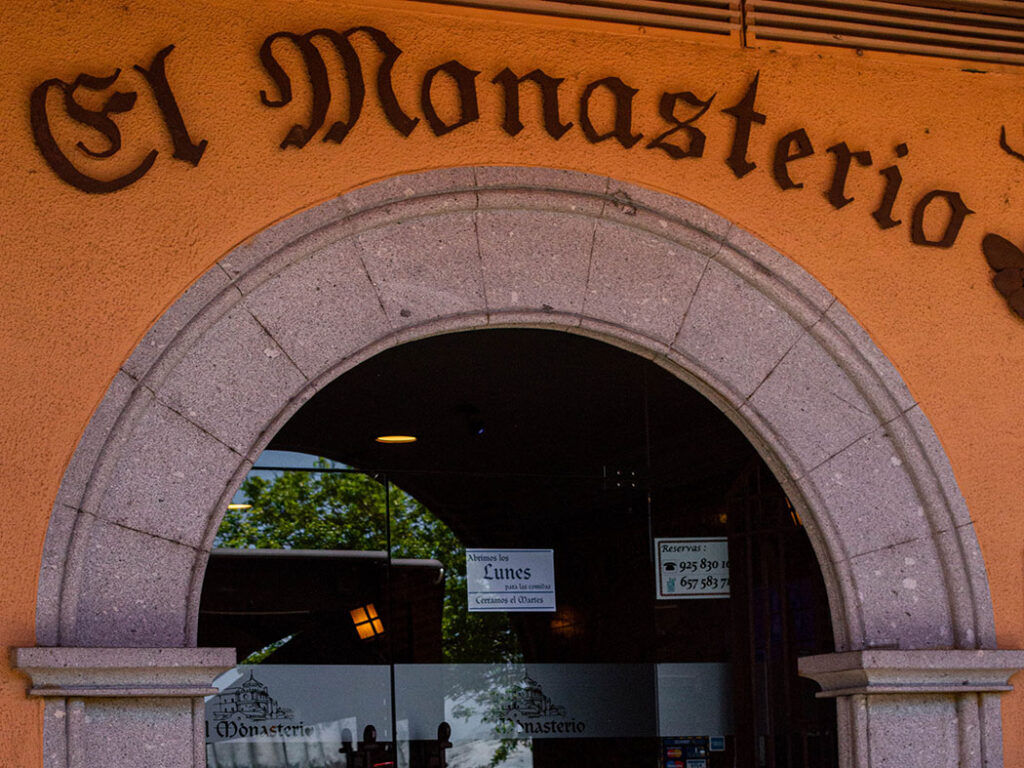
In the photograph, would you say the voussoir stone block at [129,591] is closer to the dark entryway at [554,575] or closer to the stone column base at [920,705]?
the dark entryway at [554,575]

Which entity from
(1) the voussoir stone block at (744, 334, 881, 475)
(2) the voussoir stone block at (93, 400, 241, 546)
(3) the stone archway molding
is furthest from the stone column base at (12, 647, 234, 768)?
(1) the voussoir stone block at (744, 334, 881, 475)

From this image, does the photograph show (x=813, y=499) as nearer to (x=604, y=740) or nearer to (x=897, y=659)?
(x=897, y=659)

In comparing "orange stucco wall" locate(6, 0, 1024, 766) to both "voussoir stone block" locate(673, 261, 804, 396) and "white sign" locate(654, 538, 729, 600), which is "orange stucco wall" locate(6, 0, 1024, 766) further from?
"white sign" locate(654, 538, 729, 600)

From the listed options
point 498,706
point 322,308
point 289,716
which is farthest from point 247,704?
point 322,308

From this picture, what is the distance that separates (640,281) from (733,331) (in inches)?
17.0

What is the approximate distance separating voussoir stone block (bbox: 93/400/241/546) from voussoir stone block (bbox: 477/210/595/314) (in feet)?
4.03

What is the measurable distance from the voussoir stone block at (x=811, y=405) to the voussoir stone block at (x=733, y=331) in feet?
0.19

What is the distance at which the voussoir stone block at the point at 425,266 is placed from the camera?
215 inches

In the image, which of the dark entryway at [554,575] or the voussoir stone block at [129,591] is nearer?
the voussoir stone block at [129,591]

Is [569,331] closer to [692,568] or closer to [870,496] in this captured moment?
[692,568]

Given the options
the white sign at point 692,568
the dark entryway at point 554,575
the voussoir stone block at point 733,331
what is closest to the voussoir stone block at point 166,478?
the dark entryway at point 554,575

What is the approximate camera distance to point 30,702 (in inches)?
186

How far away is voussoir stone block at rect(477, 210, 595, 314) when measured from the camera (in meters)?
5.61

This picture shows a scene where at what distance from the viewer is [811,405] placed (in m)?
5.84
